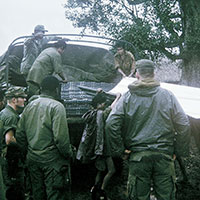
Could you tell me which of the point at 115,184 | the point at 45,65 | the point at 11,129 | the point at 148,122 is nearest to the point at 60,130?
the point at 11,129

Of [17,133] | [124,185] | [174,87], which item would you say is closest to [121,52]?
[174,87]

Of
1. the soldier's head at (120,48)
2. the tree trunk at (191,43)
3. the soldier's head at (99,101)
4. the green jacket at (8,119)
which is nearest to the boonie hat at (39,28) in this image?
the soldier's head at (120,48)

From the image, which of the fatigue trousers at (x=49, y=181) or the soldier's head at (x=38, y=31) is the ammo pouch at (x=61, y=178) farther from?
the soldier's head at (x=38, y=31)

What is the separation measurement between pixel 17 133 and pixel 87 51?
260 inches

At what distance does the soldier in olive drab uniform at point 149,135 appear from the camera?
3.04m

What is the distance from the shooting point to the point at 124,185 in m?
5.90

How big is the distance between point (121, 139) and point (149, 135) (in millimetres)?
340

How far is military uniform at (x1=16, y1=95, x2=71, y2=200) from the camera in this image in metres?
3.37

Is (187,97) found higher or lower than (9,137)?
higher

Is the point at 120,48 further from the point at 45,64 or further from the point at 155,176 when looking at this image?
the point at 155,176

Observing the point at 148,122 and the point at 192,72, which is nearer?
the point at 148,122

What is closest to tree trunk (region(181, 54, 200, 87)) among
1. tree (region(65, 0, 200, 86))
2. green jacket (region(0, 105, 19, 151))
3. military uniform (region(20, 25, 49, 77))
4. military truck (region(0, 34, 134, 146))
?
tree (region(65, 0, 200, 86))

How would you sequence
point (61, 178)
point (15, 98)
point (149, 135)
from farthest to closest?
point (15, 98) < point (61, 178) < point (149, 135)

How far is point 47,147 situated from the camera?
3424mm
